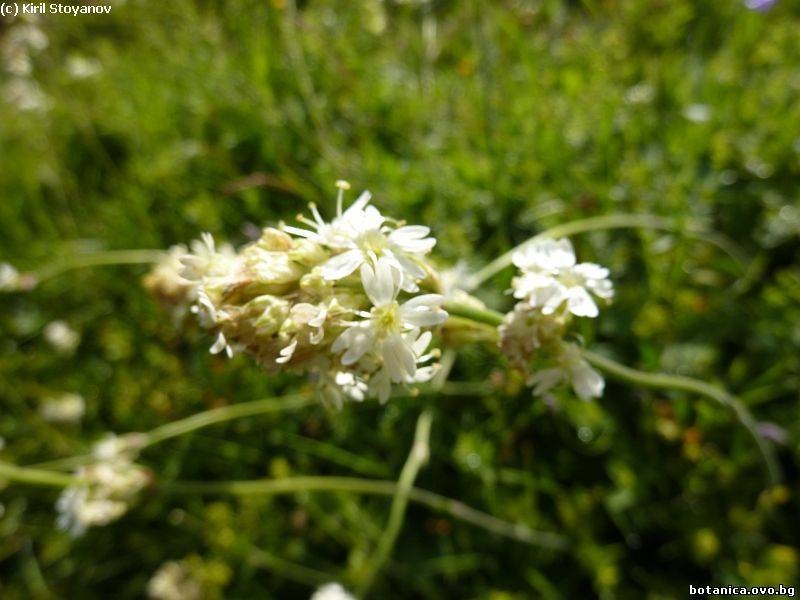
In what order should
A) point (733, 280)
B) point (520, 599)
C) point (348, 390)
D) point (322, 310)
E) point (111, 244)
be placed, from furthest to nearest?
point (111, 244) → point (733, 280) → point (520, 599) → point (348, 390) → point (322, 310)

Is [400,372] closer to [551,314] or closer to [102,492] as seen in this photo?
[551,314]

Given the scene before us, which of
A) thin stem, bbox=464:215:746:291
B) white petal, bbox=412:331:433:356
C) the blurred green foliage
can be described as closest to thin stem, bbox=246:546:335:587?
the blurred green foliage

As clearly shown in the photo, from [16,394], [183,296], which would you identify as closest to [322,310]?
[183,296]

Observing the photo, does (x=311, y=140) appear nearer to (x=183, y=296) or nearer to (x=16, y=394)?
(x=183, y=296)

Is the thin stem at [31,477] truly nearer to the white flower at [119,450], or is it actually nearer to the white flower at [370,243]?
the white flower at [119,450]

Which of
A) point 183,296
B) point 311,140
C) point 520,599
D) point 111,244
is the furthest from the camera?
point 111,244

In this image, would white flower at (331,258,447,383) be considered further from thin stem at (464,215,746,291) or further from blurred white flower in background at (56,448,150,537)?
blurred white flower in background at (56,448,150,537)

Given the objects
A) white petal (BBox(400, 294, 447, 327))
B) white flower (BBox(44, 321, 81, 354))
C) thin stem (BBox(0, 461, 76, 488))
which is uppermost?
white petal (BBox(400, 294, 447, 327))
